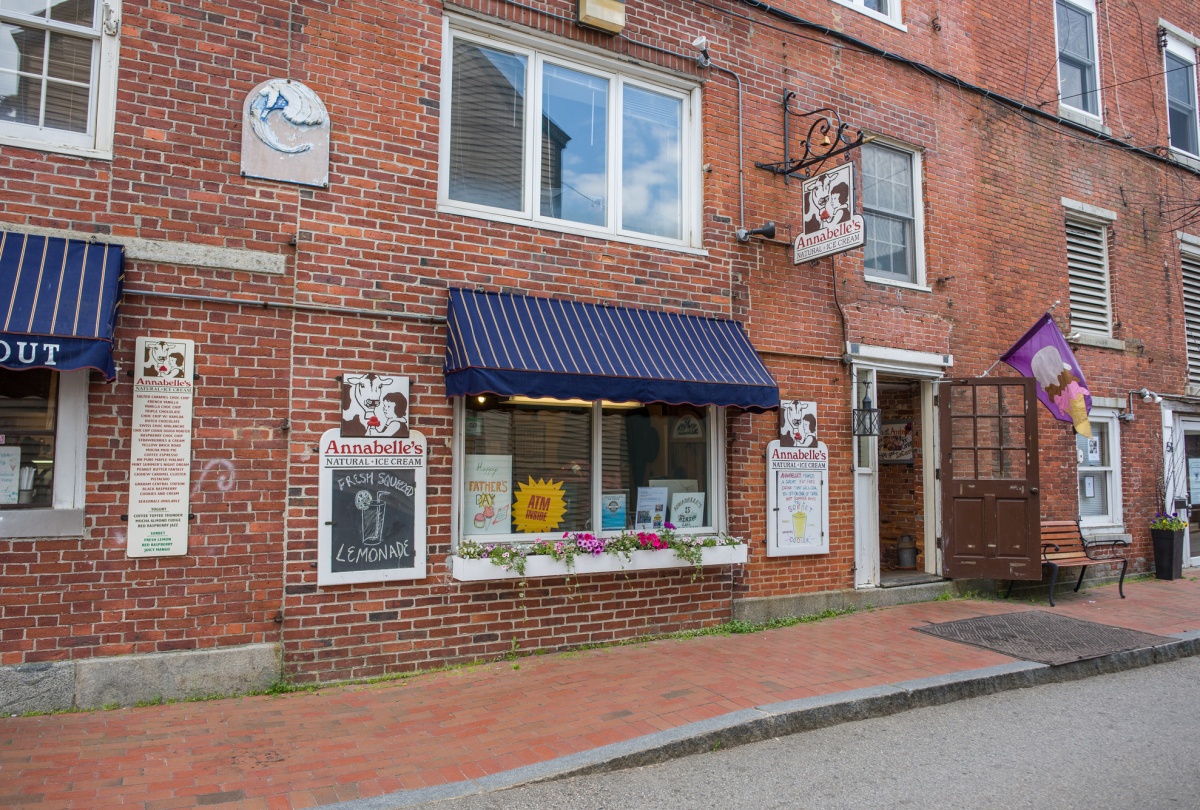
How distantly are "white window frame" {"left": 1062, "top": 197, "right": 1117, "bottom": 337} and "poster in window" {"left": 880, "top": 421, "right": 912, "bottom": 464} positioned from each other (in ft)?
10.6

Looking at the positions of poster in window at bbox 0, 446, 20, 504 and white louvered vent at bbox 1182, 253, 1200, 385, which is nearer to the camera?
poster in window at bbox 0, 446, 20, 504

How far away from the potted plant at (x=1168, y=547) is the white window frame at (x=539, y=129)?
8477mm

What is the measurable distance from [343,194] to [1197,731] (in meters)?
7.21

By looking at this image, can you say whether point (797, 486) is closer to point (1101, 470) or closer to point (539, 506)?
point (539, 506)

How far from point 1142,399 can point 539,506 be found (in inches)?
384

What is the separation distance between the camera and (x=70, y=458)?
5363 mm

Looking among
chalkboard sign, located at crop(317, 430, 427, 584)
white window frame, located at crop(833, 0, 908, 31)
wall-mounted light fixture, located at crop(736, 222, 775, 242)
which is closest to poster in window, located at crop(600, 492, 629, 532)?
chalkboard sign, located at crop(317, 430, 427, 584)

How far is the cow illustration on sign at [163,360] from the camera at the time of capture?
557 cm

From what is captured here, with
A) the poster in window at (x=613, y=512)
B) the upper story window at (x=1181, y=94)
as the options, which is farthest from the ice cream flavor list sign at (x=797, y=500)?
the upper story window at (x=1181, y=94)

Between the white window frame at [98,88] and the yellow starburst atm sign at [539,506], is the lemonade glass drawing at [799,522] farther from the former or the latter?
the white window frame at [98,88]

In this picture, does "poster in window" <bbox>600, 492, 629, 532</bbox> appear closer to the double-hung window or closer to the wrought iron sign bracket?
the wrought iron sign bracket

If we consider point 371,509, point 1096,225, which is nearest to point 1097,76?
point 1096,225

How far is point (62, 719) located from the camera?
509cm

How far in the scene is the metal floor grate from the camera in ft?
23.4
